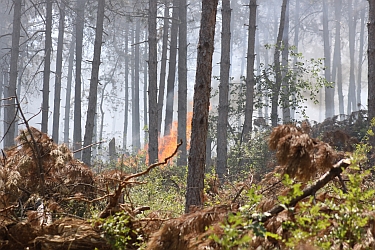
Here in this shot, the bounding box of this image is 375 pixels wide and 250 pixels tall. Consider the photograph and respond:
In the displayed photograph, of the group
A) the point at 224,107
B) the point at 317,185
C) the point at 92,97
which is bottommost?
the point at 317,185

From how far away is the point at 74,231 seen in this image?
14.3 ft

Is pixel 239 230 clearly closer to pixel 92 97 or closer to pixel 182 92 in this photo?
pixel 92 97

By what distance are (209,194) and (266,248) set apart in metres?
4.63

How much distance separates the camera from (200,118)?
693 centimetres

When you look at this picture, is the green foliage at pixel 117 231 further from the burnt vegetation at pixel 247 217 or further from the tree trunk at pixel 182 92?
the tree trunk at pixel 182 92

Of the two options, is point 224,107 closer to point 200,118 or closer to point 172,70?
point 200,118

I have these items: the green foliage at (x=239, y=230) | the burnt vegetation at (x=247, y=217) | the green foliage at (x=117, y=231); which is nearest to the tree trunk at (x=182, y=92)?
the burnt vegetation at (x=247, y=217)

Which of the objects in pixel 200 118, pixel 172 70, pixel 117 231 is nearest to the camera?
pixel 117 231

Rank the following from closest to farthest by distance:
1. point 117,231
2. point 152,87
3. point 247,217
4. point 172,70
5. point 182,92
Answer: point 247,217
point 117,231
point 152,87
point 182,92
point 172,70

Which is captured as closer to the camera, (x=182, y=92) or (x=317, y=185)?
(x=317, y=185)

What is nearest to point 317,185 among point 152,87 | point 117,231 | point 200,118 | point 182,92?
point 117,231

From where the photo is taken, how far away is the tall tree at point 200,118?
6.92 m

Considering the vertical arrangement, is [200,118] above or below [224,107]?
below

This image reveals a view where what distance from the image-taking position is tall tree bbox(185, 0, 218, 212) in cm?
692
